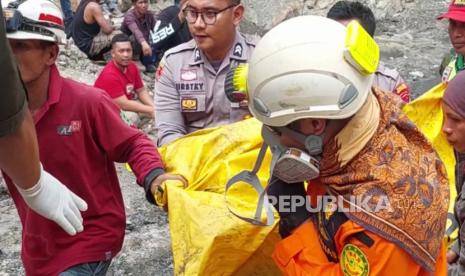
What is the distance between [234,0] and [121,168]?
2.93m

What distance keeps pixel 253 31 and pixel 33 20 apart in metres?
8.20

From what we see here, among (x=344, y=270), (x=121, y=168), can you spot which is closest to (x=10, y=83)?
(x=344, y=270)

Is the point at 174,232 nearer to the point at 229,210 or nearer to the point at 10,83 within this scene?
the point at 229,210

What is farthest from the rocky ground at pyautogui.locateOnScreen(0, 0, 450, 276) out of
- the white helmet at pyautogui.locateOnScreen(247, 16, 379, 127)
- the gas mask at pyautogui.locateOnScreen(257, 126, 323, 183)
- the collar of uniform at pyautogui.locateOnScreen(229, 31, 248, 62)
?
the white helmet at pyautogui.locateOnScreen(247, 16, 379, 127)

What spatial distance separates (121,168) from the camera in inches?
231

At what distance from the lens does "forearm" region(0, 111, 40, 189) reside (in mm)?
1952

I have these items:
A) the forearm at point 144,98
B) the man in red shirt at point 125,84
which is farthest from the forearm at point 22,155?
the forearm at point 144,98

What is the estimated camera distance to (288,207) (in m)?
2.22

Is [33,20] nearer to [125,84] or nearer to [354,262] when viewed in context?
[354,262]

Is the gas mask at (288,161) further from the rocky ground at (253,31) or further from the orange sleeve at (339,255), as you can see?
the rocky ground at (253,31)

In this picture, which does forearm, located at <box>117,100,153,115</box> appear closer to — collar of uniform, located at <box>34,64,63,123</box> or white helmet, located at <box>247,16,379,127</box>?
collar of uniform, located at <box>34,64,63,123</box>

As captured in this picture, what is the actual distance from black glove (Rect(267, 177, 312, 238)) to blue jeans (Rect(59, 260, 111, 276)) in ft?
3.00

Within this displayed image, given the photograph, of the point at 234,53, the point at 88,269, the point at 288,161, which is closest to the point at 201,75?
the point at 234,53

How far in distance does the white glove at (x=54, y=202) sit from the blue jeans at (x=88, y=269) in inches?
10.8
